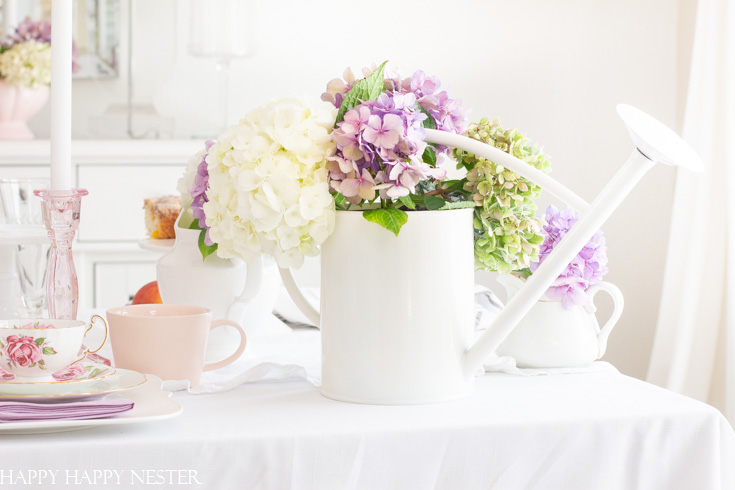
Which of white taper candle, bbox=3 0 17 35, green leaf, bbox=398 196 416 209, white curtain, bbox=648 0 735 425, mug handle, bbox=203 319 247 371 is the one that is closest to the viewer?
green leaf, bbox=398 196 416 209

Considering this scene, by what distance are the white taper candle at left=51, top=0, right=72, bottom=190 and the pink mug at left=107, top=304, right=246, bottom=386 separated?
0.47ft

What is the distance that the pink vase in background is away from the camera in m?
2.56

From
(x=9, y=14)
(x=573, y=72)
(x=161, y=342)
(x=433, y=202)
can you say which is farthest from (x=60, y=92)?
(x=573, y=72)

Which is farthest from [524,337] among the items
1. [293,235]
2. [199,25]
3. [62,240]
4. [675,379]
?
[199,25]

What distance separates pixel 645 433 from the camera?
69cm

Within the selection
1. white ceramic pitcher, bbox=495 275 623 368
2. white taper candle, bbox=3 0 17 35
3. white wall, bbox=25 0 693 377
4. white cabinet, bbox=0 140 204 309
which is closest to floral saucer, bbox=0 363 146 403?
white ceramic pitcher, bbox=495 275 623 368

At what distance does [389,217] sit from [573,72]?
2.45m

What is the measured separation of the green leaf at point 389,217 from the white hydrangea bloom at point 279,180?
0.12ft

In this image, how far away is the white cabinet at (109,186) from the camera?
7.89 ft

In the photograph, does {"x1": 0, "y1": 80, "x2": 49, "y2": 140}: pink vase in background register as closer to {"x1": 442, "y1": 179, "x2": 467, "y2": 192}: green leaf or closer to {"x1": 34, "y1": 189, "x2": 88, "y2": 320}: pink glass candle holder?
{"x1": 34, "y1": 189, "x2": 88, "y2": 320}: pink glass candle holder

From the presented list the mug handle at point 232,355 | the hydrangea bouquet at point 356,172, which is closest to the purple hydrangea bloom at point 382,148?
the hydrangea bouquet at point 356,172

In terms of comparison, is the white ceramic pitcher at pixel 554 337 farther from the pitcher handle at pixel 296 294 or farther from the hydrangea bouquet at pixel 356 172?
the pitcher handle at pixel 296 294

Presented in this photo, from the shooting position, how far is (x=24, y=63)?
2559mm

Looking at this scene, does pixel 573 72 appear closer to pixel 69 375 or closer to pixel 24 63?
pixel 24 63
